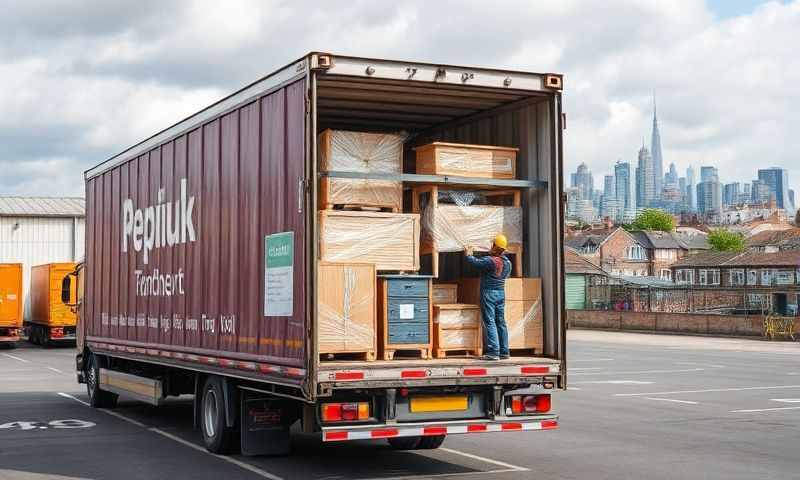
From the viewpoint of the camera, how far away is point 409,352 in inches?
407

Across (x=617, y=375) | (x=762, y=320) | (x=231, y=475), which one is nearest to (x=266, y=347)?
(x=231, y=475)

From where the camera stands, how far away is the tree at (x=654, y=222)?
17012 cm

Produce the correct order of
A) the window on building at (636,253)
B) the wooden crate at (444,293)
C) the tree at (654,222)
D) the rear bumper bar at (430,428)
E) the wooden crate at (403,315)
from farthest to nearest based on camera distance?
the tree at (654,222)
the window on building at (636,253)
the wooden crate at (444,293)
the wooden crate at (403,315)
the rear bumper bar at (430,428)

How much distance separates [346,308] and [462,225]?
5.56 ft

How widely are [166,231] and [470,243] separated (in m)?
4.60

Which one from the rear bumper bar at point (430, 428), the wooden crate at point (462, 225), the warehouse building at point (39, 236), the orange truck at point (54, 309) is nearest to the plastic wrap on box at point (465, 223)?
the wooden crate at point (462, 225)

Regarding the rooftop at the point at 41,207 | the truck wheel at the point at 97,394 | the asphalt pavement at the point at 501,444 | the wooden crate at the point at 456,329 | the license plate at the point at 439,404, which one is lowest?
the asphalt pavement at the point at 501,444

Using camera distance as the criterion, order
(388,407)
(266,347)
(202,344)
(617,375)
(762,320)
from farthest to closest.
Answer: (762,320), (617,375), (202,344), (266,347), (388,407)

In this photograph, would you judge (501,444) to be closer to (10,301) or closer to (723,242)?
(10,301)

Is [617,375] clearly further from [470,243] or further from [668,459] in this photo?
[470,243]

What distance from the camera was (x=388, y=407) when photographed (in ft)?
31.7

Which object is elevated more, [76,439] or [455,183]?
[455,183]

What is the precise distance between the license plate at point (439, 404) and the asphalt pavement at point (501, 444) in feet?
2.70

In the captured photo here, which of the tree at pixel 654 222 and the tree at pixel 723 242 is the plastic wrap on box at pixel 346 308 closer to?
the tree at pixel 723 242
